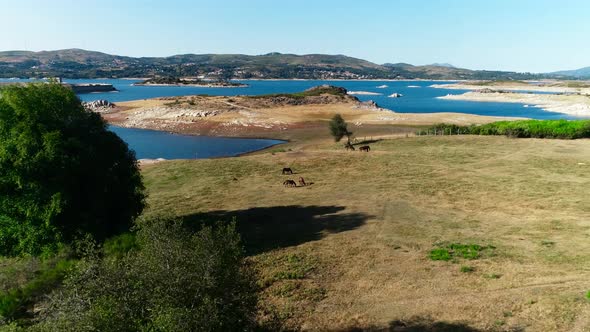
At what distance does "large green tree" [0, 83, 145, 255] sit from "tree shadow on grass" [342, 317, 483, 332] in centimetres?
1839

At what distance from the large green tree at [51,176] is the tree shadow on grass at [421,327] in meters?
18.4

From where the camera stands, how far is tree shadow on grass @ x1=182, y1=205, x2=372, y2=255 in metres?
30.7

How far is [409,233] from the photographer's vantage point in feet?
102

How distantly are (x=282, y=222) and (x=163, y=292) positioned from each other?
72.8 feet

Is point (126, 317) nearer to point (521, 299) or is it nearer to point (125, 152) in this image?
point (521, 299)

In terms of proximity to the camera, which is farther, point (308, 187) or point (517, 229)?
point (308, 187)

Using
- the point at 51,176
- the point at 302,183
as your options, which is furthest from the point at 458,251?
the point at 51,176

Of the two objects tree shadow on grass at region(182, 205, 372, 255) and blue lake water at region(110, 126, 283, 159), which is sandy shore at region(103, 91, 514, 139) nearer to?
blue lake water at region(110, 126, 283, 159)

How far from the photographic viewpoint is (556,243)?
27656mm

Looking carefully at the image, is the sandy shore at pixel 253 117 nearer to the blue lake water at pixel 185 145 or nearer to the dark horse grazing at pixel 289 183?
the blue lake water at pixel 185 145

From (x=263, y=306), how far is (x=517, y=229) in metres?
21.0

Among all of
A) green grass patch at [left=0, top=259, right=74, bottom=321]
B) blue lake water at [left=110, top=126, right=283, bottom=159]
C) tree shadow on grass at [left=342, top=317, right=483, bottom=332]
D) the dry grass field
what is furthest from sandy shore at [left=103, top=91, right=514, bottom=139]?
tree shadow on grass at [left=342, top=317, right=483, bottom=332]

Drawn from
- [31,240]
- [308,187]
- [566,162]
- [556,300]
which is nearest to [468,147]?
[566,162]

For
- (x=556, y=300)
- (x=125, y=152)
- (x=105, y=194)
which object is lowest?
(x=556, y=300)
